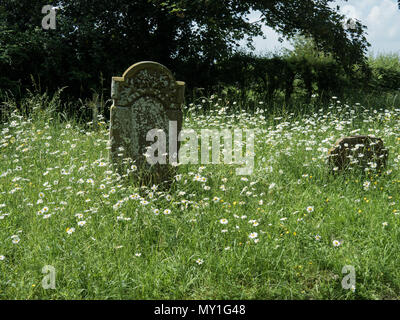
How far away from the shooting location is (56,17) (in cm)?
883

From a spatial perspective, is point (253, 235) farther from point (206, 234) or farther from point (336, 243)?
point (336, 243)

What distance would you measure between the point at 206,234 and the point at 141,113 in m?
1.85

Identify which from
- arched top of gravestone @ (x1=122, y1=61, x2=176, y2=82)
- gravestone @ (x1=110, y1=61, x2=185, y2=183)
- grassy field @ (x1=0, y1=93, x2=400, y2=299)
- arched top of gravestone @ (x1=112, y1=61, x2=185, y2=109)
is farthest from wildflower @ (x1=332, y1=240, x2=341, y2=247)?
arched top of gravestone @ (x1=122, y1=61, x2=176, y2=82)

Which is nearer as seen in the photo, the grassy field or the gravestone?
the grassy field

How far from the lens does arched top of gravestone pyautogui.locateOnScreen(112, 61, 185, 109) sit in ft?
14.9

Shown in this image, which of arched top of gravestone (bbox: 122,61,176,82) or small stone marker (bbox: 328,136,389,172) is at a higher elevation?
arched top of gravestone (bbox: 122,61,176,82)

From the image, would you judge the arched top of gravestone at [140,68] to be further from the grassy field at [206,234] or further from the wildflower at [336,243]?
the wildflower at [336,243]

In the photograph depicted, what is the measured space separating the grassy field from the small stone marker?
5.5 inches

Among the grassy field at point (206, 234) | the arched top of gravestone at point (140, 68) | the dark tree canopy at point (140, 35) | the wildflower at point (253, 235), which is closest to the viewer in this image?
the grassy field at point (206, 234)

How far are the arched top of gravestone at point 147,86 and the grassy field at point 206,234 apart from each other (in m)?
0.82

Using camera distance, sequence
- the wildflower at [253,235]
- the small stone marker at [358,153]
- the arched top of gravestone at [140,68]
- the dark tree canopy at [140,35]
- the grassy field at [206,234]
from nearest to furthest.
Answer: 1. the grassy field at [206,234]
2. the wildflower at [253,235]
3. the arched top of gravestone at [140,68]
4. the small stone marker at [358,153]
5. the dark tree canopy at [140,35]

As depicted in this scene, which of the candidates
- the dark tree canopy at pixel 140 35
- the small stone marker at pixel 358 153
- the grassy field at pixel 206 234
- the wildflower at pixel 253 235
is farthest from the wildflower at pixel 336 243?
the dark tree canopy at pixel 140 35

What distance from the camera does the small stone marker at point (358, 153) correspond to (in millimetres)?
4902

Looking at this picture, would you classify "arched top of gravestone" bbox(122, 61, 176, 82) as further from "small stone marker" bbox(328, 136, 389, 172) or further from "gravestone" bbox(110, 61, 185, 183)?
"small stone marker" bbox(328, 136, 389, 172)
